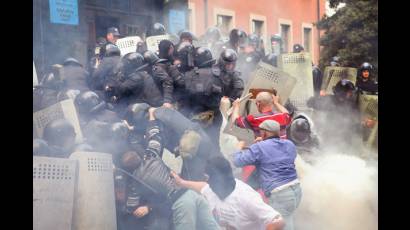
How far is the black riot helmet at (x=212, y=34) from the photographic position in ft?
21.9

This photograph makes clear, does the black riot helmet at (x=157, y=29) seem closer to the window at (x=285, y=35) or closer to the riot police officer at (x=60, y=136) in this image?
the window at (x=285, y=35)

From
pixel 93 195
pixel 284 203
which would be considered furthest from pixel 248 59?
pixel 93 195

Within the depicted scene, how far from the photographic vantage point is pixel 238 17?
6863mm

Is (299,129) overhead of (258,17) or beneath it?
beneath

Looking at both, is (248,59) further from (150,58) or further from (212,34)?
(150,58)

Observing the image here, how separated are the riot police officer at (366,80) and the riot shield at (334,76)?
75mm

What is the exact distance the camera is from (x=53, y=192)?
3848 millimetres

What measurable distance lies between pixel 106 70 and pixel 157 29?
3.84 ft

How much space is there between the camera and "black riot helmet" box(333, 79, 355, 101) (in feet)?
20.7

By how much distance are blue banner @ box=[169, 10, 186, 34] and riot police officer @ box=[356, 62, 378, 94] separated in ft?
6.86

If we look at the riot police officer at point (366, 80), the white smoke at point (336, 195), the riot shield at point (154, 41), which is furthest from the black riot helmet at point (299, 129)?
the riot shield at point (154, 41)
